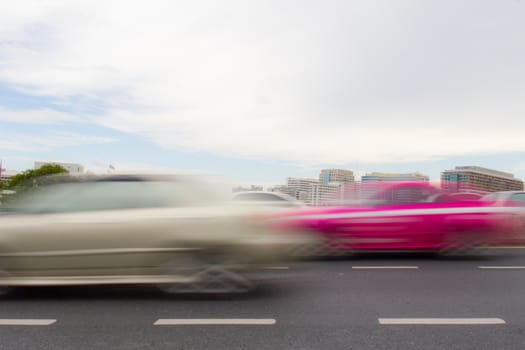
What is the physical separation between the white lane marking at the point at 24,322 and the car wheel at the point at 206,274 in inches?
49.5

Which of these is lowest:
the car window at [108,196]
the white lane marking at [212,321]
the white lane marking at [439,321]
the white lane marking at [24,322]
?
the white lane marking at [24,322]

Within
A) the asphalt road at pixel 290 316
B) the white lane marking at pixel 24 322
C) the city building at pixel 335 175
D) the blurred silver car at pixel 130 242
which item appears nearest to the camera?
the asphalt road at pixel 290 316

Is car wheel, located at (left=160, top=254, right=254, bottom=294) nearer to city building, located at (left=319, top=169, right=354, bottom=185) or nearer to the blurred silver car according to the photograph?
the blurred silver car

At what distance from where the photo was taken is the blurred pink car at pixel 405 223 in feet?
25.9

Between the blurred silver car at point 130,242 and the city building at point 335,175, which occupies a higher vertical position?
the city building at point 335,175

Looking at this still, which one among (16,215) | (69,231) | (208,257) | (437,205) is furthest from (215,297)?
(437,205)

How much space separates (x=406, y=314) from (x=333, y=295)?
3.39 feet

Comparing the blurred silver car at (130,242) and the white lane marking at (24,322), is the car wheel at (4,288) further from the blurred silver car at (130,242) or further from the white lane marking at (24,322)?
the white lane marking at (24,322)

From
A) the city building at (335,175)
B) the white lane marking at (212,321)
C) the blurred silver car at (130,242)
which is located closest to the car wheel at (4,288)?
the blurred silver car at (130,242)

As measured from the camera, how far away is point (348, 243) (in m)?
7.92

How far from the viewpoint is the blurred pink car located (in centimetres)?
788

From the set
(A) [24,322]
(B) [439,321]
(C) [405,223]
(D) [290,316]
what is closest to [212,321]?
(D) [290,316]

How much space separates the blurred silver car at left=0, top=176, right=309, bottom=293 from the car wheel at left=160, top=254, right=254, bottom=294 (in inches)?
0.4

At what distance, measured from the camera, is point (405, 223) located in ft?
25.8
